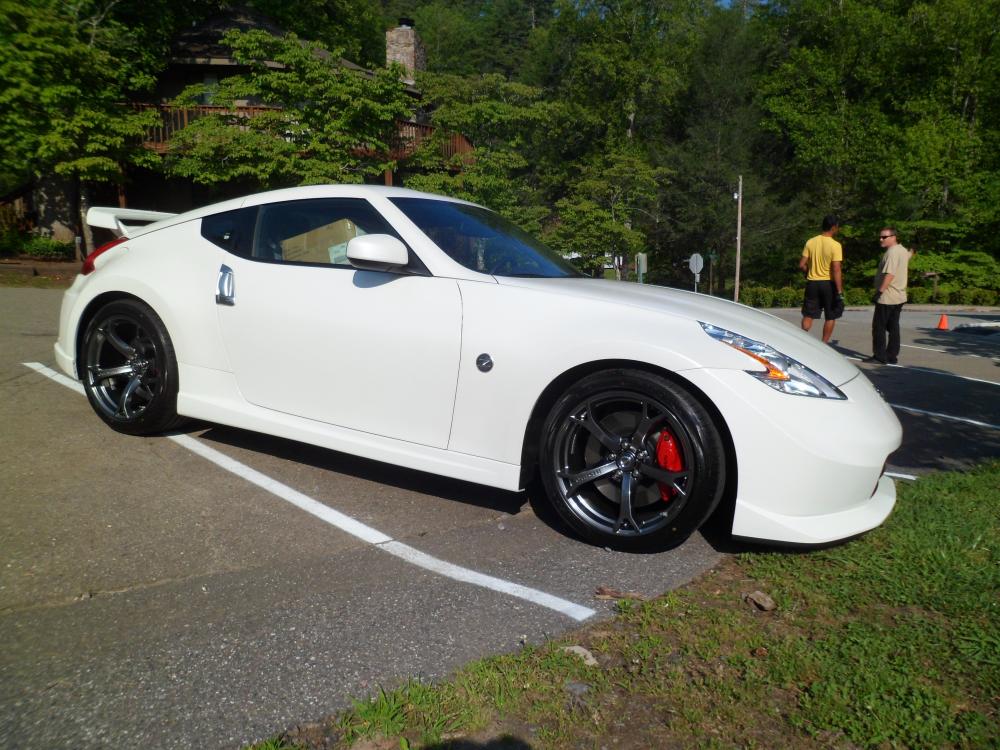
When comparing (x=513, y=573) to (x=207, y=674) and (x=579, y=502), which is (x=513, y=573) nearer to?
(x=579, y=502)

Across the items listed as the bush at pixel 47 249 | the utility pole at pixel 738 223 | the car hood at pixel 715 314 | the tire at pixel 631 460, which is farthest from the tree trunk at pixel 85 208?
the utility pole at pixel 738 223

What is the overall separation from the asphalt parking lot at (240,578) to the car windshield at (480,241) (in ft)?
4.02

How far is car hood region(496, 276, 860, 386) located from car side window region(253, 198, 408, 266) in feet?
2.91

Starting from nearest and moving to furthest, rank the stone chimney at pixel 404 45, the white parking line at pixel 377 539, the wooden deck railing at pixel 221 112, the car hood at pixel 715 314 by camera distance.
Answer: the white parking line at pixel 377 539 < the car hood at pixel 715 314 < the wooden deck railing at pixel 221 112 < the stone chimney at pixel 404 45

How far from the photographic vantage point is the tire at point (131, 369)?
432 cm

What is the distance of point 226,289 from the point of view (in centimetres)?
408

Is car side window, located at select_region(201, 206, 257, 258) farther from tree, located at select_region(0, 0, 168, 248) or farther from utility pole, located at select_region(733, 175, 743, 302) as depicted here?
utility pole, located at select_region(733, 175, 743, 302)

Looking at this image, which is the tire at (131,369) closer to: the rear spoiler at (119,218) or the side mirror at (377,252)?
the rear spoiler at (119,218)

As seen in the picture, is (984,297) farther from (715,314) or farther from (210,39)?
(715,314)

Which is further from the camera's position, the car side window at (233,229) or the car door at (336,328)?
the car side window at (233,229)

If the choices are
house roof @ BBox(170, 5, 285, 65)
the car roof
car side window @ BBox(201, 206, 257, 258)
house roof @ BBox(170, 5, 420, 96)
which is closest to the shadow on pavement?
the car roof

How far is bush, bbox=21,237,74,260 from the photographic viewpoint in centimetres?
2269

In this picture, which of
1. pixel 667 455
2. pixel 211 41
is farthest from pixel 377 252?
pixel 211 41

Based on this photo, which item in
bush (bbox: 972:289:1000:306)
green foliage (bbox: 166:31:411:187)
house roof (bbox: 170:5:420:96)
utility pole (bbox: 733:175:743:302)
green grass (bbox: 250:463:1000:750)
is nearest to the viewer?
green grass (bbox: 250:463:1000:750)
